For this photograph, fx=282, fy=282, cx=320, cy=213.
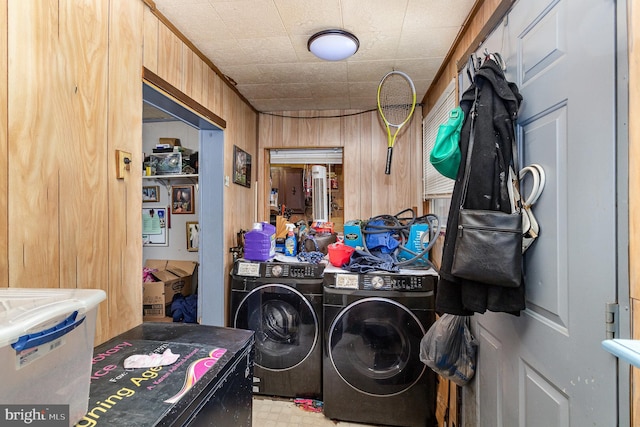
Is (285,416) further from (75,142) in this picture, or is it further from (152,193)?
(152,193)

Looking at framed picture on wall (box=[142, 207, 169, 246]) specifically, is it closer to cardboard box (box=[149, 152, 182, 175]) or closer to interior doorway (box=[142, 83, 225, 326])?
cardboard box (box=[149, 152, 182, 175])

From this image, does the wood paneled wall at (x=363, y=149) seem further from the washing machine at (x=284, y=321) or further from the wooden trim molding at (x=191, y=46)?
the washing machine at (x=284, y=321)

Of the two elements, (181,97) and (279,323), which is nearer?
(181,97)

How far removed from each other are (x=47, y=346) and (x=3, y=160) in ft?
2.09

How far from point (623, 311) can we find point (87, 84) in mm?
1789

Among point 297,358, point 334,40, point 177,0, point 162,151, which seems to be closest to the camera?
point 177,0

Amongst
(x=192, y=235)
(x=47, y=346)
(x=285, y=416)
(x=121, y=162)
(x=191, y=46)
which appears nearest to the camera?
(x=47, y=346)

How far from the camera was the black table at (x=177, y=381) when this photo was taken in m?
0.68

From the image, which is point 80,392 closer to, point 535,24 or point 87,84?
point 87,84

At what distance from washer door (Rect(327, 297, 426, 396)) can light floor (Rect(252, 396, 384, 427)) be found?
32cm

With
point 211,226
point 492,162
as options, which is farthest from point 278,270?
point 492,162

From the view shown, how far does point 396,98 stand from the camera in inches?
92.6

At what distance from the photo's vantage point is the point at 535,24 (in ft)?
3.10

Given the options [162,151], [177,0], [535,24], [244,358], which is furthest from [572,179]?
[162,151]
